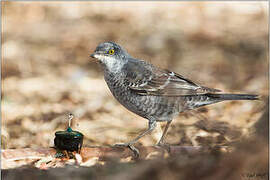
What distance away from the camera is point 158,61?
7836 millimetres

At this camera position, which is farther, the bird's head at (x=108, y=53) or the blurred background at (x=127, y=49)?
the blurred background at (x=127, y=49)

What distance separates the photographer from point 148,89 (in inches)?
177

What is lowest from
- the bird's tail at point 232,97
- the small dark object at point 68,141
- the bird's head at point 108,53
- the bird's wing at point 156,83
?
the small dark object at point 68,141

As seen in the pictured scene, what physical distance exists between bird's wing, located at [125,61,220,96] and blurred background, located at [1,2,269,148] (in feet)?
2.43

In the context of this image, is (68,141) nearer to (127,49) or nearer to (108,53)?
(108,53)

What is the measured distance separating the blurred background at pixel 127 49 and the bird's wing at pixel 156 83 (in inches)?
29.2

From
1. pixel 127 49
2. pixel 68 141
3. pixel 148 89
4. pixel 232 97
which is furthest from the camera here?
pixel 127 49

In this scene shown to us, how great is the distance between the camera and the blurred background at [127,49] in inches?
217

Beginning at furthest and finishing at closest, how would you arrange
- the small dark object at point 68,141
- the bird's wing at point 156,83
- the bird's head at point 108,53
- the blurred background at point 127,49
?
the blurred background at point 127,49 → the bird's wing at point 156,83 → the bird's head at point 108,53 → the small dark object at point 68,141

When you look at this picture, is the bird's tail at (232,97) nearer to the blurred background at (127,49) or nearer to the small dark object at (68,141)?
the blurred background at (127,49)

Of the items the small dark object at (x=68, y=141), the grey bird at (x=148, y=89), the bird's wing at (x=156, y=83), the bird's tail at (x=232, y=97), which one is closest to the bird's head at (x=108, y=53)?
the grey bird at (x=148, y=89)

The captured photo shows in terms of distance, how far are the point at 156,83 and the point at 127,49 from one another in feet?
12.5

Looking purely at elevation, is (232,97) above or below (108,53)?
below

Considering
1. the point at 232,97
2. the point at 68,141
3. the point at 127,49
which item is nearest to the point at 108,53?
the point at 68,141
